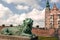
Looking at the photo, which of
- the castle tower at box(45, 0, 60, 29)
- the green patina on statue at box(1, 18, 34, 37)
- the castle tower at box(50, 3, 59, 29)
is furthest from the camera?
the castle tower at box(50, 3, 59, 29)

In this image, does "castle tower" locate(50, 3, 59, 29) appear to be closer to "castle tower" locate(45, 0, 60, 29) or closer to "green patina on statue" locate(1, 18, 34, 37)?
"castle tower" locate(45, 0, 60, 29)

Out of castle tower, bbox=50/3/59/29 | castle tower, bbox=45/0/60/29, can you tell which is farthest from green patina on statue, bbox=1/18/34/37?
castle tower, bbox=50/3/59/29

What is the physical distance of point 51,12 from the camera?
167ft

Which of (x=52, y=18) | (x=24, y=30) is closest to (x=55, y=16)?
(x=52, y=18)

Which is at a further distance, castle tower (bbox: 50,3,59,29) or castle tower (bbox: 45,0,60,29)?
castle tower (bbox: 50,3,59,29)

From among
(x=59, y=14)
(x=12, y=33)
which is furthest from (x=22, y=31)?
(x=59, y=14)

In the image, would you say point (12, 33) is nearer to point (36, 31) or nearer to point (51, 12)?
point (36, 31)

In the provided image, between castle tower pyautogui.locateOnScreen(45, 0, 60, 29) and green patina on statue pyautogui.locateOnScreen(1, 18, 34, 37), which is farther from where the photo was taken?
castle tower pyautogui.locateOnScreen(45, 0, 60, 29)

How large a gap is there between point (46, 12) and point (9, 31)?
126 ft

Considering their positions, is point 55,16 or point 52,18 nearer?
point 55,16

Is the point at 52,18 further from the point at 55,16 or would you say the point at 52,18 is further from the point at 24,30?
the point at 24,30

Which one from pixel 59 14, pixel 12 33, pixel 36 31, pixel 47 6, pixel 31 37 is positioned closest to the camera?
pixel 31 37

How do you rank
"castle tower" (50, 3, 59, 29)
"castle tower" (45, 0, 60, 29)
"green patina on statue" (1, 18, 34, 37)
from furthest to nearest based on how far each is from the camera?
"castle tower" (50, 3, 59, 29) → "castle tower" (45, 0, 60, 29) → "green patina on statue" (1, 18, 34, 37)

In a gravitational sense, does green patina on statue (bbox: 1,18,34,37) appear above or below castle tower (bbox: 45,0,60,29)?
below
